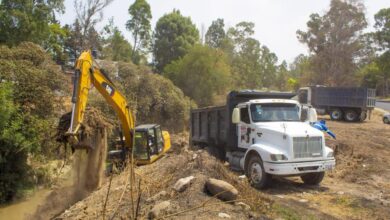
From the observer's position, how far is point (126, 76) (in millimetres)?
25656

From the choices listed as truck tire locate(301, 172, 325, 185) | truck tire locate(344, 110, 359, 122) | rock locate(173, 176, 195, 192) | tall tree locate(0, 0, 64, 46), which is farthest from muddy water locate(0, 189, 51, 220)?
truck tire locate(344, 110, 359, 122)

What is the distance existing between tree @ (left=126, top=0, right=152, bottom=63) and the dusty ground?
36.4 meters

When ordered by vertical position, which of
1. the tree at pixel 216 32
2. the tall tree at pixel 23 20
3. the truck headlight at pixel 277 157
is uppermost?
the tree at pixel 216 32

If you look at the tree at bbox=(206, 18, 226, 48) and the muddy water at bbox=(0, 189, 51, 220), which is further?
the tree at bbox=(206, 18, 226, 48)

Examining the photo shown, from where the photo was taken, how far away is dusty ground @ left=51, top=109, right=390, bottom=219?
7259 mm

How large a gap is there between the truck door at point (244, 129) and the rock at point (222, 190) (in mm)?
3943

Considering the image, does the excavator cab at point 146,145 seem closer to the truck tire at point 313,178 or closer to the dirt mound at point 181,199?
the dirt mound at point 181,199

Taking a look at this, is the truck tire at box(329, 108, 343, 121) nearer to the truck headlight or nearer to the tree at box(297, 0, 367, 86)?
the tree at box(297, 0, 367, 86)

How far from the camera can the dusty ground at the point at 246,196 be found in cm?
726

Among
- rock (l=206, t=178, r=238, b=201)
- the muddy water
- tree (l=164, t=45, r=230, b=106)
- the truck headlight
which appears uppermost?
tree (l=164, t=45, r=230, b=106)

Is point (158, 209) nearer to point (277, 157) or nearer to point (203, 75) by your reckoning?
point (277, 157)

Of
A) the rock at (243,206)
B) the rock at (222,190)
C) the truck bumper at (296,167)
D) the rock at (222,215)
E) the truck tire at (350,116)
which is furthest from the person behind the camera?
the truck tire at (350,116)

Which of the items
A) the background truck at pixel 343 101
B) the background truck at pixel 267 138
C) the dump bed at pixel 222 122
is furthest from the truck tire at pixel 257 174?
the background truck at pixel 343 101

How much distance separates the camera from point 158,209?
22.5 ft
